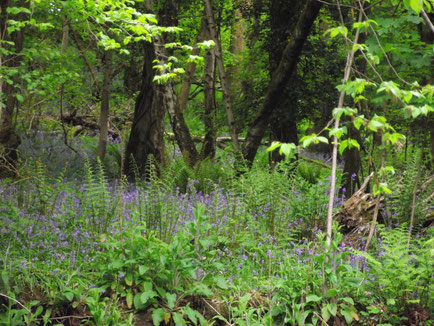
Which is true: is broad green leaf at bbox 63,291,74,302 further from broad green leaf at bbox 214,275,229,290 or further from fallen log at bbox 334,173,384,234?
fallen log at bbox 334,173,384,234

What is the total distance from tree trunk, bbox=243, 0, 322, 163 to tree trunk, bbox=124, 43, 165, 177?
1996mm

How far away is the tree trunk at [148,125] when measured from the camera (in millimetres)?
9578

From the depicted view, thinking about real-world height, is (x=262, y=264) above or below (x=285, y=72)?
below

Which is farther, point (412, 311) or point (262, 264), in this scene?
point (262, 264)

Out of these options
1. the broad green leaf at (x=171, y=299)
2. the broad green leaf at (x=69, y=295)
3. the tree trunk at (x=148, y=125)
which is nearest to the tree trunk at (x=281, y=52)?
the tree trunk at (x=148, y=125)

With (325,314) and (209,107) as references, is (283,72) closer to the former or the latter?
(209,107)

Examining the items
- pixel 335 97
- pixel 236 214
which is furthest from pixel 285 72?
pixel 236 214

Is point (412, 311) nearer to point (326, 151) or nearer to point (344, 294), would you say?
point (344, 294)

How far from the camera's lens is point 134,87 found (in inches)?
739

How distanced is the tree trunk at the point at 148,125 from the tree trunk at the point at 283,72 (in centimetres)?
200

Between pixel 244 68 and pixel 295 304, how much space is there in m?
8.70

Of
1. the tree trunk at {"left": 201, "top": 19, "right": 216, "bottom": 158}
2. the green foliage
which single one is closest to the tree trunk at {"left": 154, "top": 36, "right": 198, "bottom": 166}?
the tree trunk at {"left": 201, "top": 19, "right": 216, "bottom": 158}

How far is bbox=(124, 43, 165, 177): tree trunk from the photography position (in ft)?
31.4

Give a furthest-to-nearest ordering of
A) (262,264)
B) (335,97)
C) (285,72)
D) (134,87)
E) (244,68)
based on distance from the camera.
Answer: (134,87) < (244,68) < (335,97) < (285,72) < (262,264)
